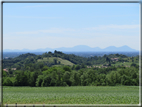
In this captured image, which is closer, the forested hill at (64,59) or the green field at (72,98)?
the green field at (72,98)

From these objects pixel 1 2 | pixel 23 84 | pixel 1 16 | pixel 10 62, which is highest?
pixel 1 2

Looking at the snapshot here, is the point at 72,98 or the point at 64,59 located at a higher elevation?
the point at 64,59

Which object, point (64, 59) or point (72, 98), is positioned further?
point (64, 59)

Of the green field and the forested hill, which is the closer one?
the green field

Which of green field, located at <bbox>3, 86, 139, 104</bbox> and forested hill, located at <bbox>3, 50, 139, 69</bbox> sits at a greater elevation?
forested hill, located at <bbox>3, 50, 139, 69</bbox>

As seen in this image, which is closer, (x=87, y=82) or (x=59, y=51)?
(x=87, y=82)

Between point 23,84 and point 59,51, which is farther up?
point 59,51

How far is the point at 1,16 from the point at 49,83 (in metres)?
20.4

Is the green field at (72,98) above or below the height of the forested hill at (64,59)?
below

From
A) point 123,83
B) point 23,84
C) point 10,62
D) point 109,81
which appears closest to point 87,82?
point 109,81

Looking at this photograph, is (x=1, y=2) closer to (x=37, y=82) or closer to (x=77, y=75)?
(x=37, y=82)

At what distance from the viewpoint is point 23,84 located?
29.1 m

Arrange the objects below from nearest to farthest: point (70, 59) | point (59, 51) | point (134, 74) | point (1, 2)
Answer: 1. point (1, 2)
2. point (134, 74)
3. point (70, 59)
4. point (59, 51)

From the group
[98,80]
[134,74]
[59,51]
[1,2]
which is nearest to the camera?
[1,2]
